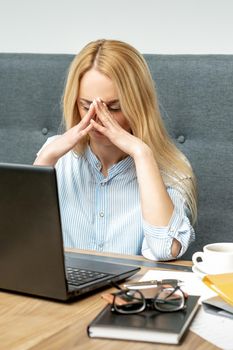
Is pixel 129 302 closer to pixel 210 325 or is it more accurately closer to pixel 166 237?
pixel 210 325

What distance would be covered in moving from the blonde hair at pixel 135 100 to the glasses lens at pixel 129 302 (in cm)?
70

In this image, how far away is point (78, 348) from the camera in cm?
95

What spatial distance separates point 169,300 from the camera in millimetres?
1046

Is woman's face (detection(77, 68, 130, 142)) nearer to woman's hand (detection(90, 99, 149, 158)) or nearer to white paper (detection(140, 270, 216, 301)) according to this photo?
woman's hand (detection(90, 99, 149, 158))

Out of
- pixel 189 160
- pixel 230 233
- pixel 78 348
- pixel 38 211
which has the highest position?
pixel 38 211

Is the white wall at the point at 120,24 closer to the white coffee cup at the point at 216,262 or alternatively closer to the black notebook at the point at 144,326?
the white coffee cup at the point at 216,262

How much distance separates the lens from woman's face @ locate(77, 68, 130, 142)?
1711mm

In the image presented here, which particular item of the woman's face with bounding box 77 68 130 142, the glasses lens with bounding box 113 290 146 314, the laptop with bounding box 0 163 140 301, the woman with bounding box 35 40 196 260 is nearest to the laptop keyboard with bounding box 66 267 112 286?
the laptop with bounding box 0 163 140 301

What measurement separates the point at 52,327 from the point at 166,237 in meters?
0.54

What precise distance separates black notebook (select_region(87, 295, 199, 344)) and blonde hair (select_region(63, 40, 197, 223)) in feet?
2.43

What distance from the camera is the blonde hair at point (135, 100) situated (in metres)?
1.72

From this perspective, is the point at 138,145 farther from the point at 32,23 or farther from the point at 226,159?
the point at 32,23

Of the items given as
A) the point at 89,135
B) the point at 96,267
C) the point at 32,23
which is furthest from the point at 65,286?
the point at 32,23

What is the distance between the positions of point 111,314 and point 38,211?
7.4 inches
